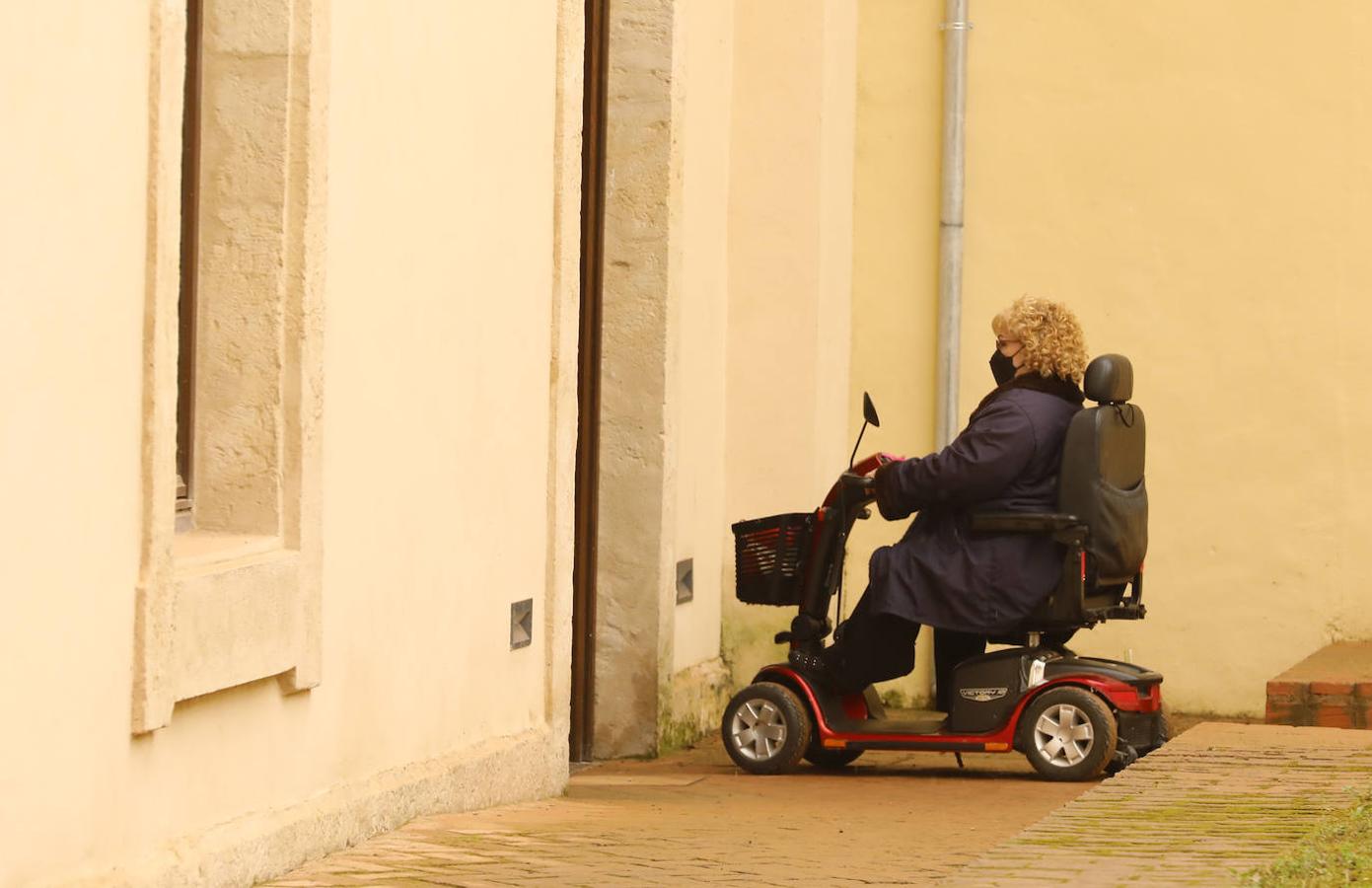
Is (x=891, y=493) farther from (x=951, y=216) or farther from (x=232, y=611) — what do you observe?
(x=232, y=611)

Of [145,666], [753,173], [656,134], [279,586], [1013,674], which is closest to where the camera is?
[145,666]

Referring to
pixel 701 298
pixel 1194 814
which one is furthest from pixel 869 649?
pixel 1194 814

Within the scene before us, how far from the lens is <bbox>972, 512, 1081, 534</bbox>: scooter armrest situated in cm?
848

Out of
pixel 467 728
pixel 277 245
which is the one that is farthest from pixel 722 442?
pixel 277 245

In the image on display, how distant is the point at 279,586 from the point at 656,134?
15.1 feet

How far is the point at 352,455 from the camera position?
6375mm

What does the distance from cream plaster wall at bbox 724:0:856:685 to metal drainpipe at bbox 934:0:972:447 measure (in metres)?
0.69

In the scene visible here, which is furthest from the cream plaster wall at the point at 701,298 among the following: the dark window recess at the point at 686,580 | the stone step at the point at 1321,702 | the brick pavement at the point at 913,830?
the stone step at the point at 1321,702

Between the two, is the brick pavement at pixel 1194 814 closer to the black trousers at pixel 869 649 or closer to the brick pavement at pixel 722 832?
the brick pavement at pixel 722 832

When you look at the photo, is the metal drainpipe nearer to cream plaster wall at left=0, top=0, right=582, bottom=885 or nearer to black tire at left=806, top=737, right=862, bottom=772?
black tire at left=806, top=737, right=862, bottom=772

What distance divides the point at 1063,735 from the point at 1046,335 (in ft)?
4.81

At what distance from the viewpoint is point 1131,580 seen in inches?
353

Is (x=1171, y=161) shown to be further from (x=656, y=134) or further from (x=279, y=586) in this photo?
(x=279, y=586)

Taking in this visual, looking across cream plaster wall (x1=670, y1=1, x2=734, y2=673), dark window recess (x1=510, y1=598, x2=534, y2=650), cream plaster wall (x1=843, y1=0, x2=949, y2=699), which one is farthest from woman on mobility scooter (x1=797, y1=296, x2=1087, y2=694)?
cream plaster wall (x1=843, y1=0, x2=949, y2=699)
